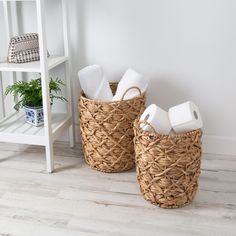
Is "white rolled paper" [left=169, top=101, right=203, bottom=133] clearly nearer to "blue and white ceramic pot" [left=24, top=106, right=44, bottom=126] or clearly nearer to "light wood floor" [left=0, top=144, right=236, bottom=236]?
"light wood floor" [left=0, top=144, right=236, bottom=236]

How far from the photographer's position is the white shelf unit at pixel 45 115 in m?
1.86

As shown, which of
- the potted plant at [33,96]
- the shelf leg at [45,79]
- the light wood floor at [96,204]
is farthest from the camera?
the potted plant at [33,96]

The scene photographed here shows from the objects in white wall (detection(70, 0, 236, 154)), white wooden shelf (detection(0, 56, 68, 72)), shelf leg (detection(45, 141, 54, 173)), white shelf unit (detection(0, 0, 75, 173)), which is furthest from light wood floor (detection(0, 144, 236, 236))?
white wooden shelf (detection(0, 56, 68, 72))

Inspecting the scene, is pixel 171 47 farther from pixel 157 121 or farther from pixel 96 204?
pixel 96 204

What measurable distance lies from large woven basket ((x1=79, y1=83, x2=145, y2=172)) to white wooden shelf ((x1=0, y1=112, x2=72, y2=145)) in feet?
0.58

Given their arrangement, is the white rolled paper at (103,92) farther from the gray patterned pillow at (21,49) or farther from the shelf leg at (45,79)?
the gray patterned pillow at (21,49)

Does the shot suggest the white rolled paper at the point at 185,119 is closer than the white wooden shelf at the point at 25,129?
Yes

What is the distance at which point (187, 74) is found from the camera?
213cm

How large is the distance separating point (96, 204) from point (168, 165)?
1.19 ft

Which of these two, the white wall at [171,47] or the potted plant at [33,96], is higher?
the white wall at [171,47]

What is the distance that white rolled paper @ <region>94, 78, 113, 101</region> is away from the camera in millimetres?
2031

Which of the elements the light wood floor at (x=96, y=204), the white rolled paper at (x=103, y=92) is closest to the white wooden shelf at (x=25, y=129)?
the light wood floor at (x=96, y=204)

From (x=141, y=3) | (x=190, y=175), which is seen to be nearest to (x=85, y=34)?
(x=141, y=3)

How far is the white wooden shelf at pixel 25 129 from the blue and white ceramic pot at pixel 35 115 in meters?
0.03
